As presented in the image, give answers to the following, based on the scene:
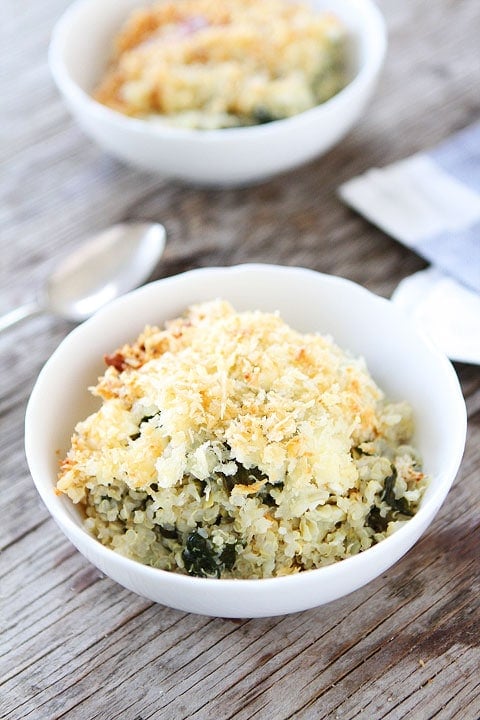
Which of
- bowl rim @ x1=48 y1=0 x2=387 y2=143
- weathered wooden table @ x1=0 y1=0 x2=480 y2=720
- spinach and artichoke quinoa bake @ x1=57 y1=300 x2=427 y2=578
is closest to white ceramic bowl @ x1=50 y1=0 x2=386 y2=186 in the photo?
bowl rim @ x1=48 y1=0 x2=387 y2=143

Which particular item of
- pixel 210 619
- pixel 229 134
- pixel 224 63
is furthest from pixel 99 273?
pixel 210 619

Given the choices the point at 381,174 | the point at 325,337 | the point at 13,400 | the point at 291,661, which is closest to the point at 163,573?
the point at 291,661

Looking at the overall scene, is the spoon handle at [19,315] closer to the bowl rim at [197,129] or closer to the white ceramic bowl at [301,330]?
the white ceramic bowl at [301,330]

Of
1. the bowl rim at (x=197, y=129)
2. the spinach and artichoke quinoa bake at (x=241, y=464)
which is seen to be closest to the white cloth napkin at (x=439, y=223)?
the bowl rim at (x=197, y=129)

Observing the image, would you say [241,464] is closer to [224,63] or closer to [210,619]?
A: [210,619]

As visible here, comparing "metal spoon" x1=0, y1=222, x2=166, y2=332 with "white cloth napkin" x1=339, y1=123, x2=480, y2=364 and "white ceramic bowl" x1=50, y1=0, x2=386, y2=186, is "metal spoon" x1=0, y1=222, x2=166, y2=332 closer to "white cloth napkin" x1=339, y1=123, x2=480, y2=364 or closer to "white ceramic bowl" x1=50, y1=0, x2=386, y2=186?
"white ceramic bowl" x1=50, y1=0, x2=386, y2=186

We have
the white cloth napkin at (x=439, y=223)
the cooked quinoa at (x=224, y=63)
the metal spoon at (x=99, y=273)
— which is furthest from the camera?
the cooked quinoa at (x=224, y=63)
